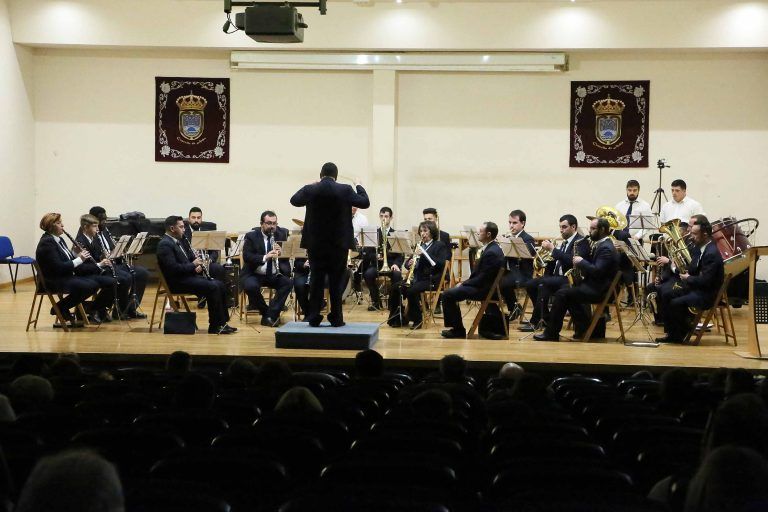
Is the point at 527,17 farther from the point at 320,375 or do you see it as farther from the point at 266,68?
the point at 320,375

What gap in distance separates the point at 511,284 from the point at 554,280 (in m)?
0.47

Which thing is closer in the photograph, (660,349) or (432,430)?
(432,430)

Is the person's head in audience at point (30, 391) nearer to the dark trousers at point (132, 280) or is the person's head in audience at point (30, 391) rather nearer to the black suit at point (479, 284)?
the black suit at point (479, 284)

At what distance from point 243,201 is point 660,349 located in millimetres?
8231

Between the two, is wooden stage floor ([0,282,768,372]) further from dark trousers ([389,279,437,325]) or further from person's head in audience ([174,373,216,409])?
person's head in audience ([174,373,216,409])

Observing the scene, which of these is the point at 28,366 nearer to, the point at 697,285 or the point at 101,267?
the point at 101,267

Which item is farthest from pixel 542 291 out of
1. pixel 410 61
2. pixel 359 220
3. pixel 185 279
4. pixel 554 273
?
pixel 410 61

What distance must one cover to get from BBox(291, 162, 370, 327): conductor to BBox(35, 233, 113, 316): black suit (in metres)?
2.68

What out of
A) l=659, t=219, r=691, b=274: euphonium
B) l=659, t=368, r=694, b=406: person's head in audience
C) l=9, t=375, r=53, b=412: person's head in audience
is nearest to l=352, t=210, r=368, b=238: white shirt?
l=659, t=219, r=691, b=274: euphonium

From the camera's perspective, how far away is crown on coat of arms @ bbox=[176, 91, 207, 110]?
15.2 meters

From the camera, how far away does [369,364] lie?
6.10 metres

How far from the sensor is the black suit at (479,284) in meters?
9.65

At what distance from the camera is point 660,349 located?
8.87 m

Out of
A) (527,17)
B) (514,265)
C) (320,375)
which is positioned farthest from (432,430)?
(527,17)
